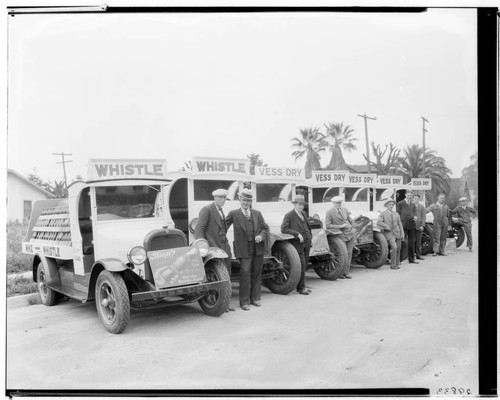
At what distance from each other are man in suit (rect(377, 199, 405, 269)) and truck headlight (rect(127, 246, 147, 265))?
251 cm

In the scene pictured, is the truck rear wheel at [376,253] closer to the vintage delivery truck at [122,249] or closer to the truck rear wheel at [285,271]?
the truck rear wheel at [285,271]

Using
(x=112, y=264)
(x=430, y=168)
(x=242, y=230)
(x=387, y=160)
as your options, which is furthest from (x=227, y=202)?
(x=430, y=168)

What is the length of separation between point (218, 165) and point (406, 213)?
204 centimetres

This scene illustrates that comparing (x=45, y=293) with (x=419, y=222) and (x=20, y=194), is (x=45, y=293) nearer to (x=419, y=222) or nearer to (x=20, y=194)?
(x=20, y=194)

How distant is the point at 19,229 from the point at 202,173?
Result: 1800 millimetres

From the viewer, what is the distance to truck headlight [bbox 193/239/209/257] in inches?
185

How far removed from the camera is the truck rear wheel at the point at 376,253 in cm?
529

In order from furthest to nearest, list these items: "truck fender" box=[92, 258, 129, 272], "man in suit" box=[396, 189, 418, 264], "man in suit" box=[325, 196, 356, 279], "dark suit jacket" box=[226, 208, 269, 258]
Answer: "man in suit" box=[325, 196, 356, 279] < "dark suit jacket" box=[226, 208, 269, 258] < "man in suit" box=[396, 189, 418, 264] < "truck fender" box=[92, 258, 129, 272]

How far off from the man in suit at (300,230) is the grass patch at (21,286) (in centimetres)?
268

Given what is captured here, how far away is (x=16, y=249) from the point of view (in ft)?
15.8

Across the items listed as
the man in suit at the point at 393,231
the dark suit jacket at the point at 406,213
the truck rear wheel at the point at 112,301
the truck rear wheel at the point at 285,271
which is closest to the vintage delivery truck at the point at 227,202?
the truck rear wheel at the point at 285,271

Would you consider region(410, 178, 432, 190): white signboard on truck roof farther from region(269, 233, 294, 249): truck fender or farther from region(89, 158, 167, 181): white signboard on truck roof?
region(89, 158, 167, 181): white signboard on truck roof

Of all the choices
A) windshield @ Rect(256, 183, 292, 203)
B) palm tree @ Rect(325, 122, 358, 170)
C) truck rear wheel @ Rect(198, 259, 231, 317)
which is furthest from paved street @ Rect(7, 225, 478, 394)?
palm tree @ Rect(325, 122, 358, 170)

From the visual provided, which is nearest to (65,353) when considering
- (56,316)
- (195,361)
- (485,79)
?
(56,316)
